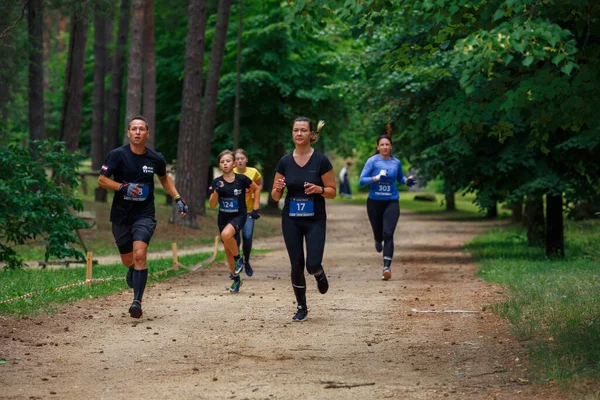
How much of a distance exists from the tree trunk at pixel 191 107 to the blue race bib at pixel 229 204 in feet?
52.9

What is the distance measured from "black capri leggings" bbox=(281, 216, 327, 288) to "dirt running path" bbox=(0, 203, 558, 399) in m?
0.63

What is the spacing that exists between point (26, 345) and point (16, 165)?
8769 millimetres

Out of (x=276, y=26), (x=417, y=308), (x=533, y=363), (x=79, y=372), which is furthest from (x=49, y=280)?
(x=276, y=26)

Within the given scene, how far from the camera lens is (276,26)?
145ft

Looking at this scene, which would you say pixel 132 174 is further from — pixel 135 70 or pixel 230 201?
pixel 135 70

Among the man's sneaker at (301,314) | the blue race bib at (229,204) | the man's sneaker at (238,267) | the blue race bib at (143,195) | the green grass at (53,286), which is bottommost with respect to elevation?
the green grass at (53,286)

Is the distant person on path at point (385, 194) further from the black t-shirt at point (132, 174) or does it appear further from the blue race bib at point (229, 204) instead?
the black t-shirt at point (132, 174)

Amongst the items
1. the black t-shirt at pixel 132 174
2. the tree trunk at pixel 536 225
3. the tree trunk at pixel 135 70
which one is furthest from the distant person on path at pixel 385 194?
the tree trunk at pixel 135 70

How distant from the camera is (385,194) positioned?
54.7ft

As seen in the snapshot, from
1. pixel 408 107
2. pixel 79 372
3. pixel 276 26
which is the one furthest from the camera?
pixel 276 26

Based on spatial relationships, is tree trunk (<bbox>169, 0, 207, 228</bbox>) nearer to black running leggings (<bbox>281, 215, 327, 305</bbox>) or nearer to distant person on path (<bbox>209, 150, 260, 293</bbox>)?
distant person on path (<bbox>209, 150, 260, 293</bbox>)

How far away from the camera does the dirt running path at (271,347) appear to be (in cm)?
771

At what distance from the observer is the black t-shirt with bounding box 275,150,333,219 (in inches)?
441

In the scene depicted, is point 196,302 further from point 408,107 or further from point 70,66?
point 70,66
